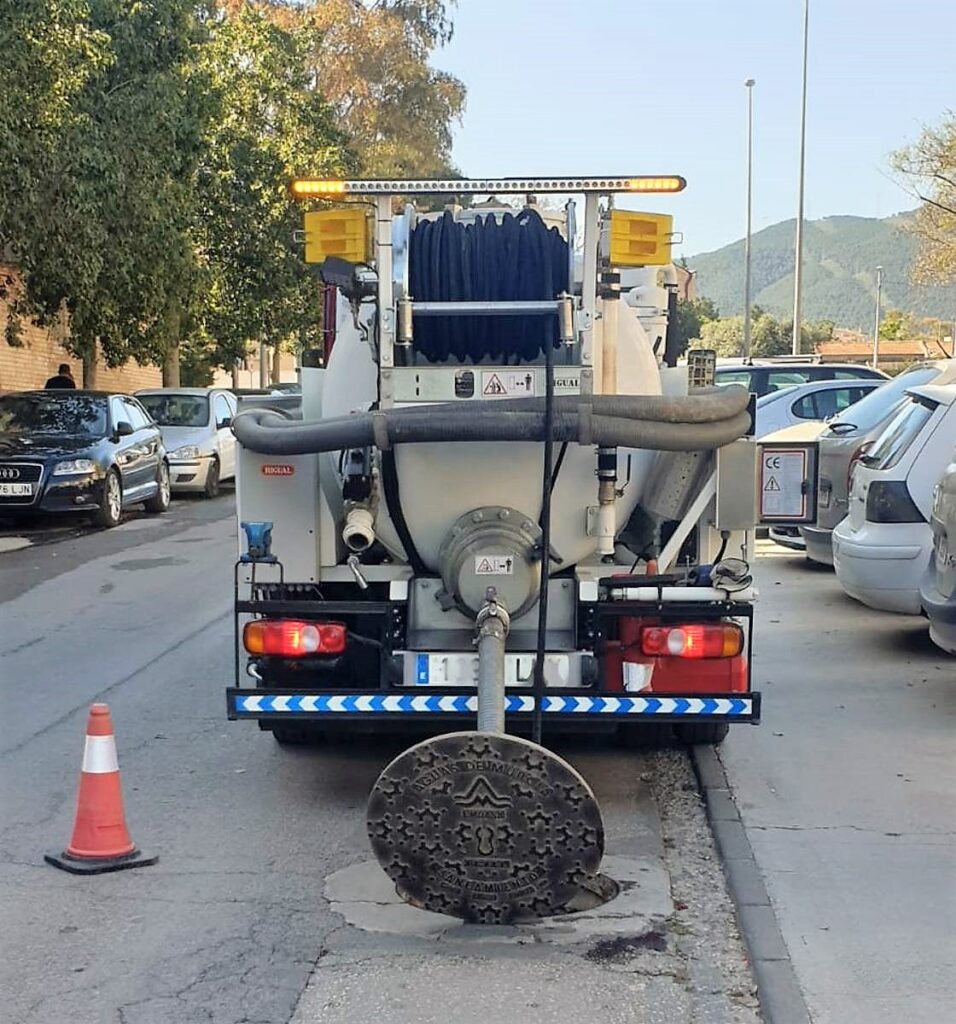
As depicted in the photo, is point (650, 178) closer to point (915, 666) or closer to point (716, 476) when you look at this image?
point (716, 476)

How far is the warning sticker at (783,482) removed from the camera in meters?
6.16

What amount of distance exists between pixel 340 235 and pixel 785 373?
1243 cm

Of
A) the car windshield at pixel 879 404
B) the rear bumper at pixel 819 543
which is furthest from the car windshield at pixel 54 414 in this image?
the car windshield at pixel 879 404

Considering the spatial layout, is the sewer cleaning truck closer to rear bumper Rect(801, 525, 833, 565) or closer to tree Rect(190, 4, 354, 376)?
rear bumper Rect(801, 525, 833, 565)

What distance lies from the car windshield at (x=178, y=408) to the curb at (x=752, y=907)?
16.3 m

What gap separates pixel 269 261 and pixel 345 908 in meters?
25.3

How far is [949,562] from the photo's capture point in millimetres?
7172

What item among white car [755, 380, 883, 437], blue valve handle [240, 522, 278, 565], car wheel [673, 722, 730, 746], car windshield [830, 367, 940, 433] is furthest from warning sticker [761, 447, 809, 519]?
white car [755, 380, 883, 437]

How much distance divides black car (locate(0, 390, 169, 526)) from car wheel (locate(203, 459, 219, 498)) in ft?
7.35

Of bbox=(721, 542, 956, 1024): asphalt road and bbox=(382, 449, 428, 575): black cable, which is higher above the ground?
bbox=(382, 449, 428, 575): black cable

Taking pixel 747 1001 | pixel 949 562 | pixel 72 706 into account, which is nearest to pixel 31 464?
pixel 72 706

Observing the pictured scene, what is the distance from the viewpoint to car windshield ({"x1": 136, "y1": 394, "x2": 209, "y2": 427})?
21.6 meters

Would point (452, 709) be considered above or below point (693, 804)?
above

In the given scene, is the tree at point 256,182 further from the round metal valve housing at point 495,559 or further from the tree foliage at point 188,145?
the round metal valve housing at point 495,559
